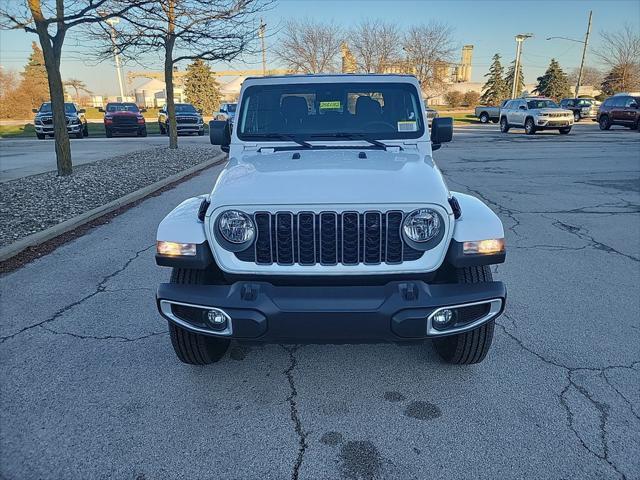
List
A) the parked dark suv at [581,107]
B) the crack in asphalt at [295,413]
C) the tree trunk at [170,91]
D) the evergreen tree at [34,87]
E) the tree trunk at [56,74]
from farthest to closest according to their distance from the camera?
1. the evergreen tree at [34,87]
2. the parked dark suv at [581,107]
3. the tree trunk at [170,91]
4. the tree trunk at [56,74]
5. the crack in asphalt at [295,413]

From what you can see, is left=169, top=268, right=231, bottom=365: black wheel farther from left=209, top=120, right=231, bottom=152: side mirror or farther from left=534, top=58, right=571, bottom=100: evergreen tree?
left=534, top=58, right=571, bottom=100: evergreen tree

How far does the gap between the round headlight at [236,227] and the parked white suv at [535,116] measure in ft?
81.0

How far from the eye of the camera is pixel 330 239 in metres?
2.55

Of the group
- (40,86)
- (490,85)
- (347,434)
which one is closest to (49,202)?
(347,434)

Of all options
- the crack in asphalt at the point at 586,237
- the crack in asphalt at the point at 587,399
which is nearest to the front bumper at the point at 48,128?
the crack in asphalt at the point at 586,237

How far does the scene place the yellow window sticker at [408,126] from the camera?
12.5 ft

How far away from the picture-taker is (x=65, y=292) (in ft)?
14.3

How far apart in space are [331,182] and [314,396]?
130cm

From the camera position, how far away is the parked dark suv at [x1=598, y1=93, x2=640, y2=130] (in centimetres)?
2420

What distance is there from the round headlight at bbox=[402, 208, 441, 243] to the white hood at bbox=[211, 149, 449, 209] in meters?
0.07

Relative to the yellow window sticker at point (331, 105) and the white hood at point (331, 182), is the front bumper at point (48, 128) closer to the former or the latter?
the yellow window sticker at point (331, 105)

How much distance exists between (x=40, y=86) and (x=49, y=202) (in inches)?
2119

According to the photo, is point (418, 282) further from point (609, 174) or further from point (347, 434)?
point (609, 174)

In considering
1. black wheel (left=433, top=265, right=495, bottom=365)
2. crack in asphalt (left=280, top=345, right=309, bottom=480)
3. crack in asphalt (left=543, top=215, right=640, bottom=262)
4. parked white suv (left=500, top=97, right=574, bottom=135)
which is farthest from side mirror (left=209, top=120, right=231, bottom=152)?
parked white suv (left=500, top=97, right=574, bottom=135)
